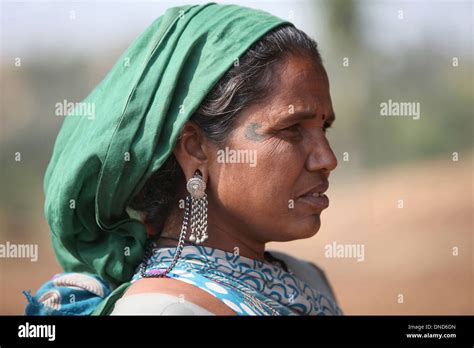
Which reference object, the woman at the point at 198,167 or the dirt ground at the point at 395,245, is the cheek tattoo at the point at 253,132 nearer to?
the woman at the point at 198,167

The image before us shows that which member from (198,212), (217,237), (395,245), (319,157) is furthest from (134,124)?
(395,245)

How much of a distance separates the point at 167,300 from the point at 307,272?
92 cm

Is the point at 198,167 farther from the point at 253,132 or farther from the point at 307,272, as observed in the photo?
the point at 307,272

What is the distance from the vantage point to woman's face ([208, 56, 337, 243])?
2.05m

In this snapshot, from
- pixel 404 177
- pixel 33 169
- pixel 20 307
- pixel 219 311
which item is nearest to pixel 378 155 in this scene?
pixel 404 177

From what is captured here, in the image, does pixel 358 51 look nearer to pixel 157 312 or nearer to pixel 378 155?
pixel 378 155

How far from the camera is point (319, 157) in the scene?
2.10m

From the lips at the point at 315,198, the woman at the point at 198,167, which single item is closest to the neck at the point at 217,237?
the woman at the point at 198,167

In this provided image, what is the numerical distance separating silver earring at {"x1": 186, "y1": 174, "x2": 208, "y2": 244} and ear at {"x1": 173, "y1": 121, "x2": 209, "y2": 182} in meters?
0.03

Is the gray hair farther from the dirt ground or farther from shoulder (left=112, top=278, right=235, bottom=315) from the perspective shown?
the dirt ground

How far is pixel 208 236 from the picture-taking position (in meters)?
2.13

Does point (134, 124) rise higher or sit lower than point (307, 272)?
higher

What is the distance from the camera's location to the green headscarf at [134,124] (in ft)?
6.58
